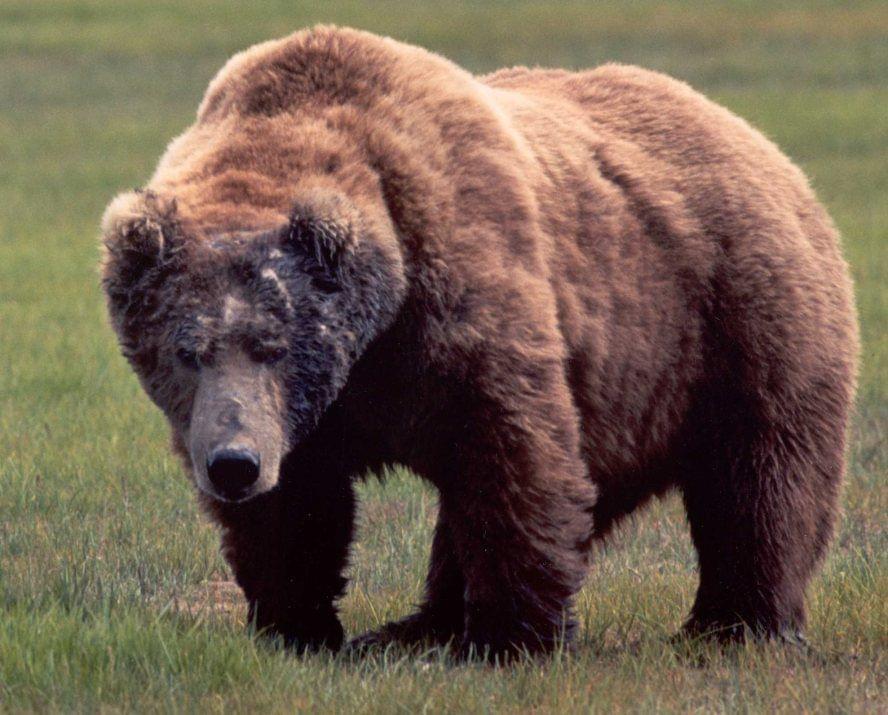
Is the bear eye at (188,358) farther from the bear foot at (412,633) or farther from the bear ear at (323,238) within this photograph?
the bear foot at (412,633)

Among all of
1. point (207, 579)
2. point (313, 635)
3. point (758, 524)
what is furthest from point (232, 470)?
point (207, 579)

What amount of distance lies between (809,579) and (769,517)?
261 mm

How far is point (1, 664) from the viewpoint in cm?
396

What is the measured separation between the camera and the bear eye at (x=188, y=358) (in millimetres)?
4000

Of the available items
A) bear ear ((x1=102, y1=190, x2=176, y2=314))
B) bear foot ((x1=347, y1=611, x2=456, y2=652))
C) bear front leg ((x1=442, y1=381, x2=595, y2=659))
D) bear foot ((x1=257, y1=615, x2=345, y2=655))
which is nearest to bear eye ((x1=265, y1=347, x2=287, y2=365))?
bear ear ((x1=102, y1=190, x2=176, y2=314))

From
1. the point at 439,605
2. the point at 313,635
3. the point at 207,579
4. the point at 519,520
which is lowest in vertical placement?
the point at 207,579

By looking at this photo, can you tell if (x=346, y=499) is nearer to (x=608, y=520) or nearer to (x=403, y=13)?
(x=608, y=520)

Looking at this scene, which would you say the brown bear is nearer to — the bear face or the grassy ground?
the bear face

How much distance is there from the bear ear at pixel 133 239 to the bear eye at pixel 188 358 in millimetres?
232

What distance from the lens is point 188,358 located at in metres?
4.03

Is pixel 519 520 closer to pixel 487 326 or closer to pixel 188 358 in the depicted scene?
pixel 487 326

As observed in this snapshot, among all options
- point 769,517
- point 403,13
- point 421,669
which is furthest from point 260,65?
point 403,13

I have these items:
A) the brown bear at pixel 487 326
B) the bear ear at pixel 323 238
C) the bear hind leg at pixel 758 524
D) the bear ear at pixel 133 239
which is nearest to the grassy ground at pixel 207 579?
the bear hind leg at pixel 758 524

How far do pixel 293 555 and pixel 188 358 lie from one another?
0.98 meters
